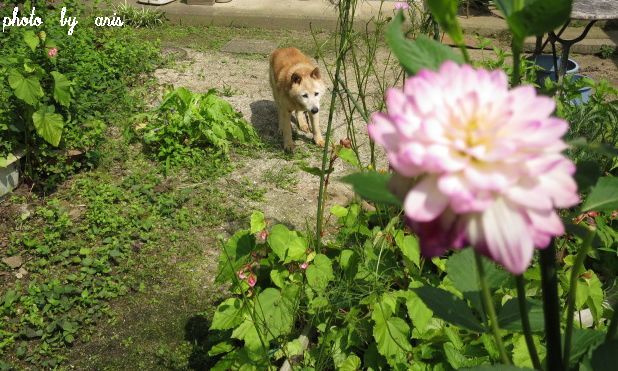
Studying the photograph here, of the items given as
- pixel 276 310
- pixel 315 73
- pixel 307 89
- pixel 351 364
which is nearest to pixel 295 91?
pixel 307 89

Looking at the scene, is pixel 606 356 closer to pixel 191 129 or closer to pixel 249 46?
pixel 191 129

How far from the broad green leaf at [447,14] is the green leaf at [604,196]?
37 centimetres

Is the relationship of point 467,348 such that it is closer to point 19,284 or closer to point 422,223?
point 422,223

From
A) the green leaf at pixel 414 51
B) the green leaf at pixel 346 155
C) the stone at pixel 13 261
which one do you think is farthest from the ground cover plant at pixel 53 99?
the green leaf at pixel 414 51

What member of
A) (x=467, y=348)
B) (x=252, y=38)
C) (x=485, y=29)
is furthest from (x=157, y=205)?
(x=485, y=29)

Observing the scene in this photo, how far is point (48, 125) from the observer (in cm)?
378

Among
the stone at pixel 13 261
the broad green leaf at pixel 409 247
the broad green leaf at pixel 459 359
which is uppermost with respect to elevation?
the broad green leaf at pixel 409 247

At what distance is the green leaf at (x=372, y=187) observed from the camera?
24.2 inches

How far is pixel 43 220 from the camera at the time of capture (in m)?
3.67

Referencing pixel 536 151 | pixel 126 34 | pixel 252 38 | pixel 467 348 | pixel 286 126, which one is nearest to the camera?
pixel 536 151

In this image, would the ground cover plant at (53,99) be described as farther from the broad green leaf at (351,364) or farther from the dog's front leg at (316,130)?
the broad green leaf at (351,364)

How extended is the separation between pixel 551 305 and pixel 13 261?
3288 millimetres

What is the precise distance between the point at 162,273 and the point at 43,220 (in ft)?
3.28

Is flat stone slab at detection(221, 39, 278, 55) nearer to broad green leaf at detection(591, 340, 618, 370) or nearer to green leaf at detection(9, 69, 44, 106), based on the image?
green leaf at detection(9, 69, 44, 106)
